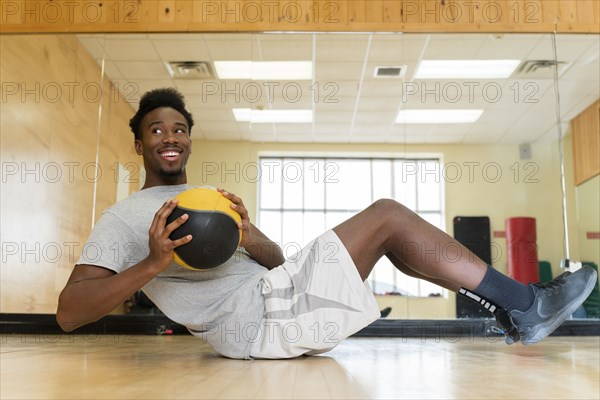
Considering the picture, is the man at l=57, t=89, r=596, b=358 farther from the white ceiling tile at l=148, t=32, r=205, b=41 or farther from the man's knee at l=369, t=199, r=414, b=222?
the white ceiling tile at l=148, t=32, r=205, b=41

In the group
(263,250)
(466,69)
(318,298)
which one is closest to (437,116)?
(466,69)

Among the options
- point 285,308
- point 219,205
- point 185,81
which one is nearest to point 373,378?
point 285,308

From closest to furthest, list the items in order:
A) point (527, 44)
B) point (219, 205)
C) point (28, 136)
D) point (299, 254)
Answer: point (219, 205) → point (299, 254) → point (28, 136) → point (527, 44)

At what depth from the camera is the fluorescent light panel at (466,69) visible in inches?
186

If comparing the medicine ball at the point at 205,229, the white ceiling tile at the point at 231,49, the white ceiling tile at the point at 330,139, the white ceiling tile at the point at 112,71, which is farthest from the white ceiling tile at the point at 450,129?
the medicine ball at the point at 205,229

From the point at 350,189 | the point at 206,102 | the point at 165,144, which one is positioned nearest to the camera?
the point at 165,144

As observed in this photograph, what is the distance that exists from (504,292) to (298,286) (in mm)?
579

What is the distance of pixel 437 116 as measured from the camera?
16.2 feet

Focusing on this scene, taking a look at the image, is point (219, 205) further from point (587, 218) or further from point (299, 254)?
point (587, 218)

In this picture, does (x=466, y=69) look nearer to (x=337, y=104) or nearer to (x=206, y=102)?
(x=337, y=104)

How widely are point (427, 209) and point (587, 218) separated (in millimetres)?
1230

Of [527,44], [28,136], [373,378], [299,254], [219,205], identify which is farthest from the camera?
[527,44]

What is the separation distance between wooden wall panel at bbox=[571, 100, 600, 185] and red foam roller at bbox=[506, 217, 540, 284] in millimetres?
522

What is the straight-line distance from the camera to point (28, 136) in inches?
172
